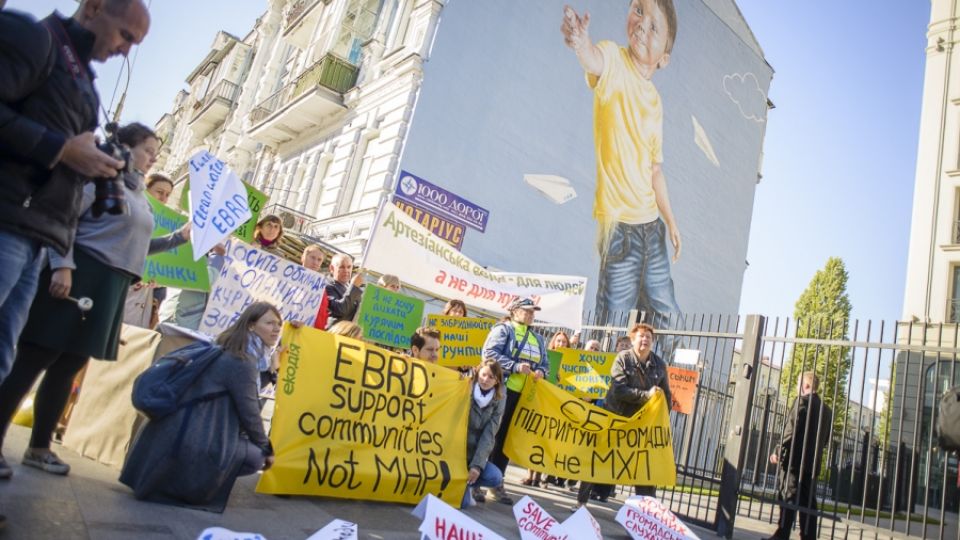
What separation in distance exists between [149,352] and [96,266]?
1101 mm

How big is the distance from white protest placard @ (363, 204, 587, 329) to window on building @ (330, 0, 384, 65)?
11177 mm

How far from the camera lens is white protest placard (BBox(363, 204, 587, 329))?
9008 millimetres

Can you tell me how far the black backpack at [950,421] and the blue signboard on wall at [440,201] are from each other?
36.3 feet

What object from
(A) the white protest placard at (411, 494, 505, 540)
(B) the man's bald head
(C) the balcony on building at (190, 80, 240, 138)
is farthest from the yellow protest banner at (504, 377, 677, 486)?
(C) the balcony on building at (190, 80, 240, 138)

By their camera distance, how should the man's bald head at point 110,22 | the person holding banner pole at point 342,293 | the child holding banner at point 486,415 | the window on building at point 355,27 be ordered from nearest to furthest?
the man's bald head at point 110,22, the child holding banner at point 486,415, the person holding banner pole at point 342,293, the window on building at point 355,27

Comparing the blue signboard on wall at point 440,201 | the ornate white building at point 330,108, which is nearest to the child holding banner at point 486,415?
the blue signboard on wall at point 440,201

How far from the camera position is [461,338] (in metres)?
7.83

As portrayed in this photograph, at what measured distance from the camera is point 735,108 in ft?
85.4

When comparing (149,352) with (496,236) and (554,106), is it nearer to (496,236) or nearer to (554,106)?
(496,236)

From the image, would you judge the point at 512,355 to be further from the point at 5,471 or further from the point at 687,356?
the point at 5,471

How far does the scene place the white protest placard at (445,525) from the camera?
2777mm

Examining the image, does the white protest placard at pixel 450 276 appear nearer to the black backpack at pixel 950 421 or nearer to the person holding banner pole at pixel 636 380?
the person holding banner pole at pixel 636 380

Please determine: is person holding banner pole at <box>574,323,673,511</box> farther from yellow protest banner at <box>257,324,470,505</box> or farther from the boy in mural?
the boy in mural

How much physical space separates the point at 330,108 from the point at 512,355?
1376 cm
